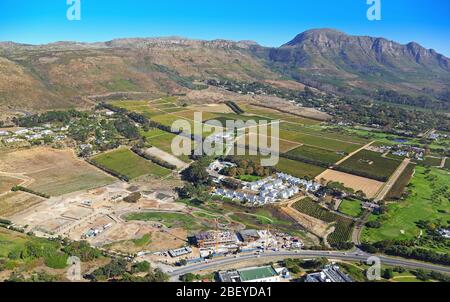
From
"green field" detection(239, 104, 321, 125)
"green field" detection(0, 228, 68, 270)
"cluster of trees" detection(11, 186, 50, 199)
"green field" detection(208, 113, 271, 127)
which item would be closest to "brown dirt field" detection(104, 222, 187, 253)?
"green field" detection(0, 228, 68, 270)

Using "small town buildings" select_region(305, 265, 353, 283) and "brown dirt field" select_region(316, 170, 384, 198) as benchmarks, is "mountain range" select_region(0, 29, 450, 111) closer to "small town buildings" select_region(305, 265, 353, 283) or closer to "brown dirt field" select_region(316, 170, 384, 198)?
"brown dirt field" select_region(316, 170, 384, 198)

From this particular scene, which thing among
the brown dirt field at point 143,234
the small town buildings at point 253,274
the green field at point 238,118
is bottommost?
the brown dirt field at point 143,234

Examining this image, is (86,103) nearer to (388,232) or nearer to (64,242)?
(64,242)

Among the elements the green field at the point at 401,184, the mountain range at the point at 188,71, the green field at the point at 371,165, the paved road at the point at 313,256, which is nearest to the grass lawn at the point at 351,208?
the green field at the point at 401,184

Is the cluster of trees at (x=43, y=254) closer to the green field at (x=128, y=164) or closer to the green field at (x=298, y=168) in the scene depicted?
the green field at (x=128, y=164)

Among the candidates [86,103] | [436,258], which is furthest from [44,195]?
[86,103]

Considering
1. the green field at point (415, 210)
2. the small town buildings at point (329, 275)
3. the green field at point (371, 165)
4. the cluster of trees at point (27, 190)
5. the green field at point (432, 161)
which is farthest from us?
the green field at point (432, 161)

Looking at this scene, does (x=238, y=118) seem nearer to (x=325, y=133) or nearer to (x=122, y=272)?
(x=325, y=133)
